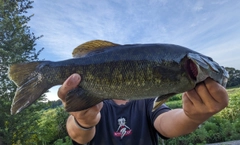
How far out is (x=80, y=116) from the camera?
2.36 meters

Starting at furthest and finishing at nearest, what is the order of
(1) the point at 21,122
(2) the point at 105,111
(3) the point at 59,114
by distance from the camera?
(3) the point at 59,114 → (1) the point at 21,122 → (2) the point at 105,111

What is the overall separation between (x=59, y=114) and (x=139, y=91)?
13537mm

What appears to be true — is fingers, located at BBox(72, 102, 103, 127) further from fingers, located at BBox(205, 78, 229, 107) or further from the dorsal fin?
fingers, located at BBox(205, 78, 229, 107)

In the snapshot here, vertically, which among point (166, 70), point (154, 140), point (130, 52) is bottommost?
point (154, 140)

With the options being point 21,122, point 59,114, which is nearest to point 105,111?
point 21,122

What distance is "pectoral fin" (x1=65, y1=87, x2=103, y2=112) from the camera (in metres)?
2.02

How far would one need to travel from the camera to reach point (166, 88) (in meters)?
1.82

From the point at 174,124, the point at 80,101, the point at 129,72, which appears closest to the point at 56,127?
Answer: the point at 174,124

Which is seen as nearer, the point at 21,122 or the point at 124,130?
the point at 124,130

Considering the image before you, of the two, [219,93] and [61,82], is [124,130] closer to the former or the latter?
[61,82]

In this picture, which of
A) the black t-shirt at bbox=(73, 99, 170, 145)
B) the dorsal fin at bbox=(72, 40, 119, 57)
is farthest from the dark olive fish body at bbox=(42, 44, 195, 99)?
the black t-shirt at bbox=(73, 99, 170, 145)

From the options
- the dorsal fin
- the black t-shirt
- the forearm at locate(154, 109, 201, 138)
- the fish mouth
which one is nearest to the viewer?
the fish mouth

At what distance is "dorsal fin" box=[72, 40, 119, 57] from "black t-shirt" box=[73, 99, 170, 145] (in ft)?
4.68

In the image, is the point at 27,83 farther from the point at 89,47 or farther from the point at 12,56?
the point at 12,56
